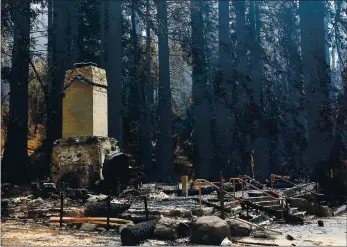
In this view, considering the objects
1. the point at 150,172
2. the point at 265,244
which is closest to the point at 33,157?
the point at 150,172

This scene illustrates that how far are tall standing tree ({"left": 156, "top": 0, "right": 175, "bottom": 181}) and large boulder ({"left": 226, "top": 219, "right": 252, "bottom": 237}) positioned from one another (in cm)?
1405

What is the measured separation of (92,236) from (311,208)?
6.35 metres

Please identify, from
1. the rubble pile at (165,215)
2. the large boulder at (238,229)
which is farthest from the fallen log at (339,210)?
the large boulder at (238,229)

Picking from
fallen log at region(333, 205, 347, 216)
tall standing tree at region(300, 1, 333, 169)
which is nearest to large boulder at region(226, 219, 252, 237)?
fallen log at region(333, 205, 347, 216)

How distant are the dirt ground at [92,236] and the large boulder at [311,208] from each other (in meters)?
1.82

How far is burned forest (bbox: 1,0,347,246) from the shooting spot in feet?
30.0

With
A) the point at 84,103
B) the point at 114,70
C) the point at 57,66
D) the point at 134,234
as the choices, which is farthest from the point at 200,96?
the point at 134,234

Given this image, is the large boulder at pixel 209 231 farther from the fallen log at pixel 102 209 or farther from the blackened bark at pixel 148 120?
the blackened bark at pixel 148 120

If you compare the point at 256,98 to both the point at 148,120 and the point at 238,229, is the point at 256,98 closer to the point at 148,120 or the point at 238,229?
the point at 148,120

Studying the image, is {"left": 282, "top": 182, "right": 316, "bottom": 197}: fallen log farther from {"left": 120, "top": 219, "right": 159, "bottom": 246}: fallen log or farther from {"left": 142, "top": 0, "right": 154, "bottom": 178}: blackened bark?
{"left": 142, "top": 0, "right": 154, "bottom": 178}: blackened bark

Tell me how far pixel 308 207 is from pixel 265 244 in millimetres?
4892

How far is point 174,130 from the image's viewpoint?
27297 millimetres

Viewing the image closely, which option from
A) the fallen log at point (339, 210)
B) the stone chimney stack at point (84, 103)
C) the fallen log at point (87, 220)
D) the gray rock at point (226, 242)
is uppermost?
the stone chimney stack at point (84, 103)

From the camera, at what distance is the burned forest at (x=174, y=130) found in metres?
9.13
